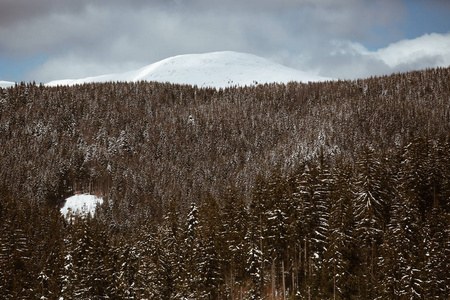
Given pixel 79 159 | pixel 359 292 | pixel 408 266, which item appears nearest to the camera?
pixel 408 266

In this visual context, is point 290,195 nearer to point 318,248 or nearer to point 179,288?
point 318,248

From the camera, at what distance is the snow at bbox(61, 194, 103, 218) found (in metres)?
135

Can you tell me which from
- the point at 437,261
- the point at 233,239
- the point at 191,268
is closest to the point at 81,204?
the point at 191,268

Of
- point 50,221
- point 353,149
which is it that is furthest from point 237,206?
point 353,149

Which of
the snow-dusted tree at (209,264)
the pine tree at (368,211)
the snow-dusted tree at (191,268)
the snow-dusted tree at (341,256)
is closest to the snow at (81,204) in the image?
the snow-dusted tree at (191,268)

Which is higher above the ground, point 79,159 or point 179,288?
point 79,159

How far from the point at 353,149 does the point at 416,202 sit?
126 m

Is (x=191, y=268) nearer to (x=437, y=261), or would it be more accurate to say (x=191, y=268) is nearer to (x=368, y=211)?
(x=368, y=211)

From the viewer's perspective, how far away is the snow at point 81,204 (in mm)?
134625

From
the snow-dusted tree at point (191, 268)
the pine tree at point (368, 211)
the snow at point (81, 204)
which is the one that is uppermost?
the snow at point (81, 204)

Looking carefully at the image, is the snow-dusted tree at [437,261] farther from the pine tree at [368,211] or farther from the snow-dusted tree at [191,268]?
the snow-dusted tree at [191,268]

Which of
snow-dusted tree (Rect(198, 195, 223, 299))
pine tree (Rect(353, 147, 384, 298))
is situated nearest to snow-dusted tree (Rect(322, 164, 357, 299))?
pine tree (Rect(353, 147, 384, 298))

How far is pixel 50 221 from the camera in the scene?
276ft

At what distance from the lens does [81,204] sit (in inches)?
5586
